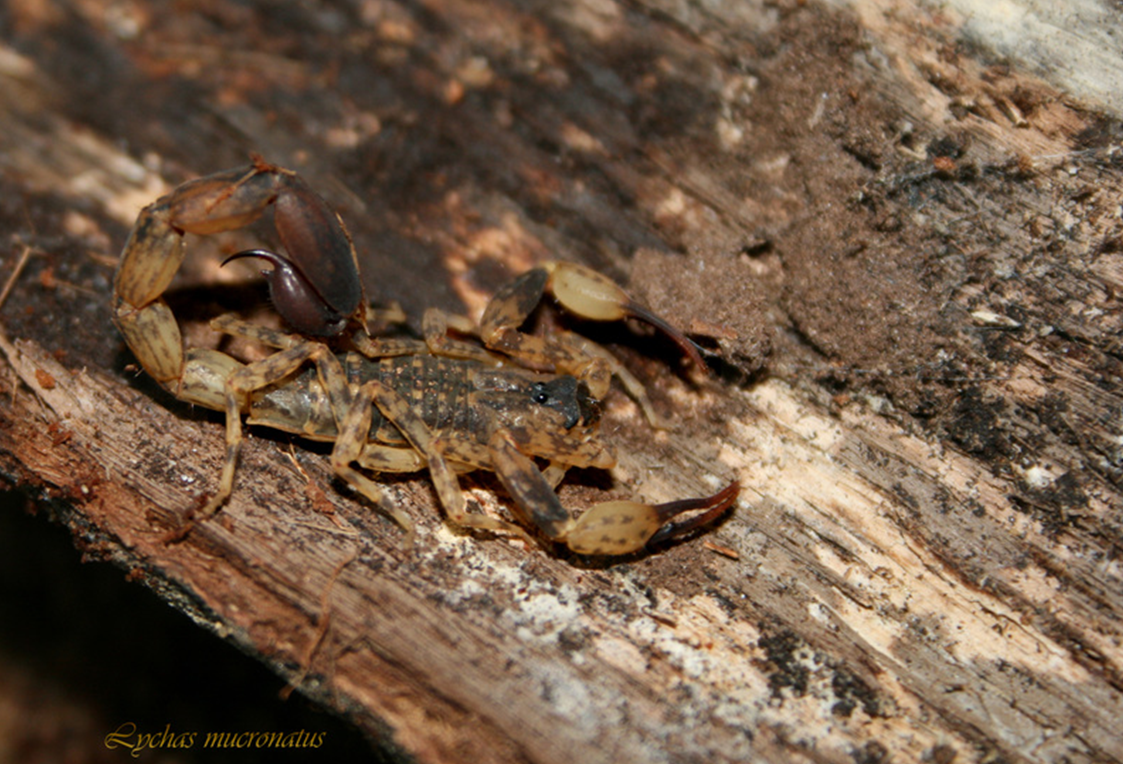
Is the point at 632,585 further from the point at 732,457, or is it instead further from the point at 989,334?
the point at 989,334

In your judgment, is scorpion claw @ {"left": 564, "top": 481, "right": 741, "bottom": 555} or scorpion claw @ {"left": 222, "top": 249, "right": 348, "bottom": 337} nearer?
scorpion claw @ {"left": 564, "top": 481, "right": 741, "bottom": 555}

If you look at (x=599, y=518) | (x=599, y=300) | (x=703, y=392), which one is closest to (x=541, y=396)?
(x=599, y=300)

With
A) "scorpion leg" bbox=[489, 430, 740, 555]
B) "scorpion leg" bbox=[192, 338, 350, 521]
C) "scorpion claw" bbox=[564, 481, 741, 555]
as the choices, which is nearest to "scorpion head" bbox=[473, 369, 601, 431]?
"scorpion leg" bbox=[489, 430, 740, 555]

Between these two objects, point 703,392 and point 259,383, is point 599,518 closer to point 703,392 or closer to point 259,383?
point 703,392

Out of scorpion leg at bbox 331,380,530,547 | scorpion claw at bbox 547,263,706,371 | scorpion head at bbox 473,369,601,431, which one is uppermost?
scorpion claw at bbox 547,263,706,371

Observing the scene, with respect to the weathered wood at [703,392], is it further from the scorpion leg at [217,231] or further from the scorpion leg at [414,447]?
the scorpion leg at [217,231]

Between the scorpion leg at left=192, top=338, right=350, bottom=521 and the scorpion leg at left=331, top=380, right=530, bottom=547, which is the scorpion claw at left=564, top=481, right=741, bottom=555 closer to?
the scorpion leg at left=331, top=380, right=530, bottom=547

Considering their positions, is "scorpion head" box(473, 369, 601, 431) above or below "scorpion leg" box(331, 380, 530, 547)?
above

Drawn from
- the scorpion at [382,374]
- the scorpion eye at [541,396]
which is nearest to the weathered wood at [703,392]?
the scorpion at [382,374]
